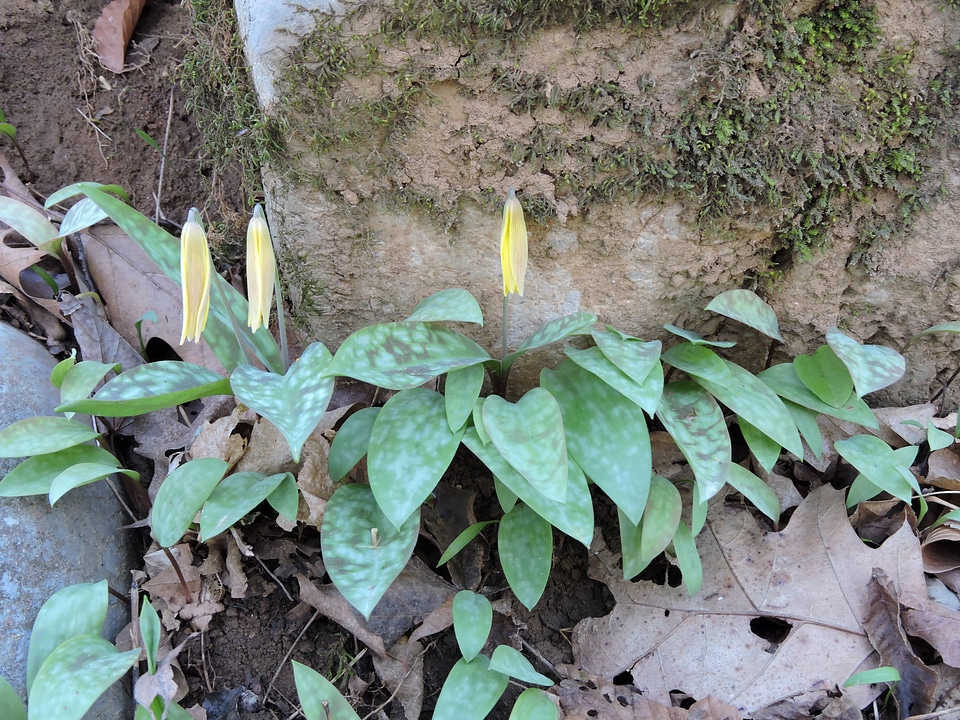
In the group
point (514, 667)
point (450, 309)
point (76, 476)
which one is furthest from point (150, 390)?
point (514, 667)

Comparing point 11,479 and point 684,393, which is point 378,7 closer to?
point 684,393

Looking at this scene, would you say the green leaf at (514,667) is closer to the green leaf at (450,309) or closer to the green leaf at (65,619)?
the green leaf at (450,309)

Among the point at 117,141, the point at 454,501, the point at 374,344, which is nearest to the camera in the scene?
the point at 374,344

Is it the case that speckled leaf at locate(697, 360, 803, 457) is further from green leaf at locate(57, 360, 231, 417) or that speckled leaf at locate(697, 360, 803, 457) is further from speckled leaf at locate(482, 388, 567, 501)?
green leaf at locate(57, 360, 231, 417)

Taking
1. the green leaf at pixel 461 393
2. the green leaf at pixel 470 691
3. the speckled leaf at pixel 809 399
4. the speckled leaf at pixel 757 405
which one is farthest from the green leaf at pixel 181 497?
the speckled leaf at pixel 809 399

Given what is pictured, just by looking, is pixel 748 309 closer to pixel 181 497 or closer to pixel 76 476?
pixel 181 497

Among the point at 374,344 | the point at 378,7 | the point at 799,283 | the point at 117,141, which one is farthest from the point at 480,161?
the point at 117,141

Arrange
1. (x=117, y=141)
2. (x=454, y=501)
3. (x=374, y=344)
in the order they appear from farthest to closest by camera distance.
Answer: (x=117, y=141) → (x=454, y=501) → (x=374, y=344)
